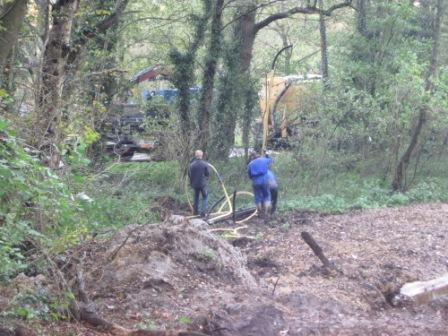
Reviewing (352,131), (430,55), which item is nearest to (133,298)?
(352,131)

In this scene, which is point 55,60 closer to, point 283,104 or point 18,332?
point 18,332

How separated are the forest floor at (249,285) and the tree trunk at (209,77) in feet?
30.6

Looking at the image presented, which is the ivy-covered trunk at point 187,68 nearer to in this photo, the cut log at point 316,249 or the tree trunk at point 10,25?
the cut log at point 316,249

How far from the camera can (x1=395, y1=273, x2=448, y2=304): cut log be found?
10.6m

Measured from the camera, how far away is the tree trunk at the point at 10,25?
25.0 feet

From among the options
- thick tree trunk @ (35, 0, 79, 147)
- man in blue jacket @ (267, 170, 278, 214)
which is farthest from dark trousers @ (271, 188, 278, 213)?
thick tree trunk @ (35, 0, 79, 147)

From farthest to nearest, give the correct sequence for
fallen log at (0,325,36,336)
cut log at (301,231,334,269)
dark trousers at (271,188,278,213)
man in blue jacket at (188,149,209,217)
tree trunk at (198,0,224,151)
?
tree trunk at (198,0,224,151)
man in blue jacket at (188,149,209,217)
dark trousers at (271,188,278,213)
cut log at (301,231,334,269)
fallen log at (0,325,36,336)

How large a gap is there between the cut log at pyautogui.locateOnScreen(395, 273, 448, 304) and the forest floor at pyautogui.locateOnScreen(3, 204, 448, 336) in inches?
5.0

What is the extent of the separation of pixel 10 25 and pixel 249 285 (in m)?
4.89

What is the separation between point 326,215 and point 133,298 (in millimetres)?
10873

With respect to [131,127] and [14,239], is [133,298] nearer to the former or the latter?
[14,239]

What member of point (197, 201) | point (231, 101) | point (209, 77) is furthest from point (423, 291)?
point (209, 77)

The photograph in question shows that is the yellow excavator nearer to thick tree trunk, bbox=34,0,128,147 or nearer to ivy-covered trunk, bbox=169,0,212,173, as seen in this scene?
ivy-covered trunk, bbox=169,0,212,173

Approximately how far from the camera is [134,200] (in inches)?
672
